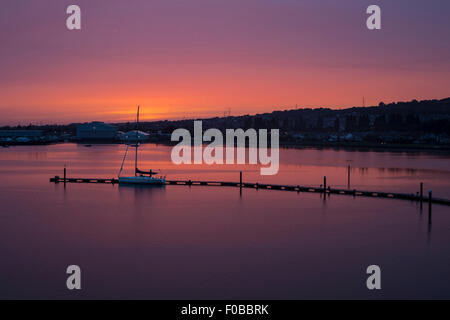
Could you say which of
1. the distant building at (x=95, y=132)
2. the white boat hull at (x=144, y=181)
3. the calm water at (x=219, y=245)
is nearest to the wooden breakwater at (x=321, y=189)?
the calm water at (x=219, y=245)

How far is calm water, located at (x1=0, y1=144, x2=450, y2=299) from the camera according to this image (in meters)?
11.2

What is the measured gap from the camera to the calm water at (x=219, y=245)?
11188 millimetres

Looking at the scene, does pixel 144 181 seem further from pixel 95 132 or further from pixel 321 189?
pixel 95 132

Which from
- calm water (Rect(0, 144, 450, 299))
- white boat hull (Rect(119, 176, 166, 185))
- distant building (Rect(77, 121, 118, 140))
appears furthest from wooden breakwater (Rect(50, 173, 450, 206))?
distant building (Rect(77, 121, 118, 140))

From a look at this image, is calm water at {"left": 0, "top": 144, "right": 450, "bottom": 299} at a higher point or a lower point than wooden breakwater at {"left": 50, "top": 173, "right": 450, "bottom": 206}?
lower

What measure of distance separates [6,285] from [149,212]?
10.00 metres

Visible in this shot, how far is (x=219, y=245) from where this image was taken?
589 inches

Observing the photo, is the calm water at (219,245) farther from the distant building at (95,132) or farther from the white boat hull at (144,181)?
the distant building at (95,132)

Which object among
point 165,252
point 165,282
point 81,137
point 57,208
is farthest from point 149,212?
point 81,137

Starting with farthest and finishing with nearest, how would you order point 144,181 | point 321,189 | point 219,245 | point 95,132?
point 95,132
point 144,181
point 321,189
point 219,245

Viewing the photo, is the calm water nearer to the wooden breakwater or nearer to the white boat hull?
the wooden breakwater

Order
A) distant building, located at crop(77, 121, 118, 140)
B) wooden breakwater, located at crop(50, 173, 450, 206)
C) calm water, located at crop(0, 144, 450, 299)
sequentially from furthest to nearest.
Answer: distant building, located at crop(77, 121, 118, 140) → wooden breakwater, located at crop(50, 173, 450, 206) → calm water, located at crop(0, 144, 450, 299)

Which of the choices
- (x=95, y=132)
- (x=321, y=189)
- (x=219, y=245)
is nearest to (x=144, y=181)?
(x=321, y=189)
